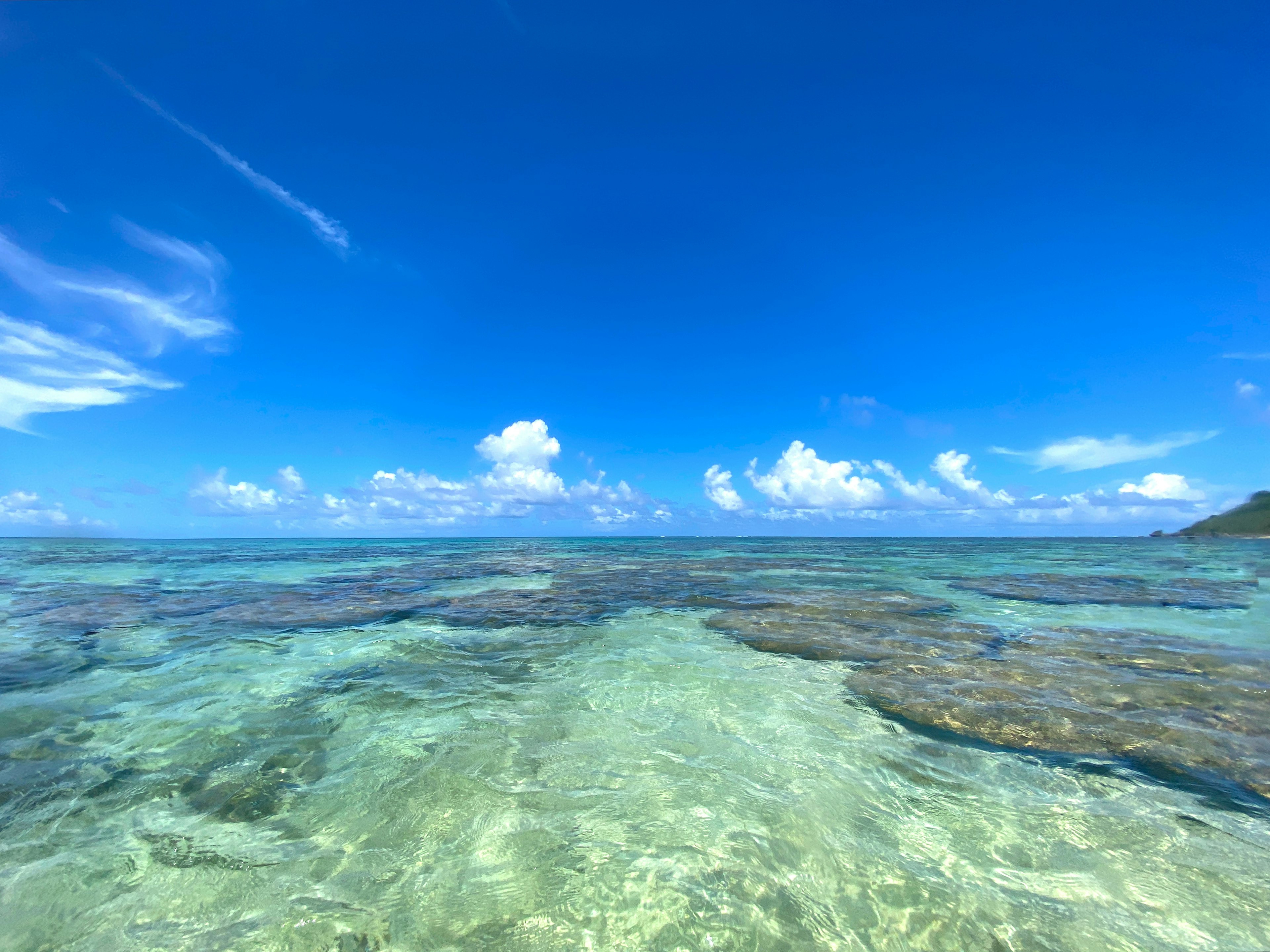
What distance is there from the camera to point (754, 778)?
536 cm

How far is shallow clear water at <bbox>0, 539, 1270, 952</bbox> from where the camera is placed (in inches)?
137

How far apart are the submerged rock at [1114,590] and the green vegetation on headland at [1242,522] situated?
163549 millimetres

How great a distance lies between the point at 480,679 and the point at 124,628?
1025 cm

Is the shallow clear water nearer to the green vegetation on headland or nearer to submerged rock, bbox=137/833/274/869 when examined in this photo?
submerged rock, bbox=137/833/274/869

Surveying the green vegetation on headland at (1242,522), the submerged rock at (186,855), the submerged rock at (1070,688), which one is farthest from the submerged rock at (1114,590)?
the green vegetation on headland at (1242,522)

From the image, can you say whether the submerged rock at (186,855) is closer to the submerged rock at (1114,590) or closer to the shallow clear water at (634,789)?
the shallow clear water at (634,789)

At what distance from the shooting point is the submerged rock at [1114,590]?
1741 cm

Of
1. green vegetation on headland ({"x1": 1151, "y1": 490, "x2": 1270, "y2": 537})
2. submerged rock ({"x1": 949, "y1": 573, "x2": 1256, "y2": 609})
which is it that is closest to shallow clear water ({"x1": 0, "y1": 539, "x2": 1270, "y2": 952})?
submerged rock ({"x1": 949, "y1": 573, "x2": 1256, "y2": 609})

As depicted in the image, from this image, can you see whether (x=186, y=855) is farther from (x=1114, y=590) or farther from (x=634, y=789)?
(x=1114, y=590)

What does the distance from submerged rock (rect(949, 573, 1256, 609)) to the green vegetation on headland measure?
163549 mm

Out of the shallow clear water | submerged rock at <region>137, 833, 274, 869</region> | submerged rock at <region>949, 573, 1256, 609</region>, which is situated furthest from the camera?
submerged rock at <region>949, 573, 1256, 609</region>

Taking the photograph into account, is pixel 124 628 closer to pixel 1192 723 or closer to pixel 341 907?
pixel 341 907

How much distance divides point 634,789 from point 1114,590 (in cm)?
2445

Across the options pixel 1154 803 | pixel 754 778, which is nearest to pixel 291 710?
pixel 754 778
